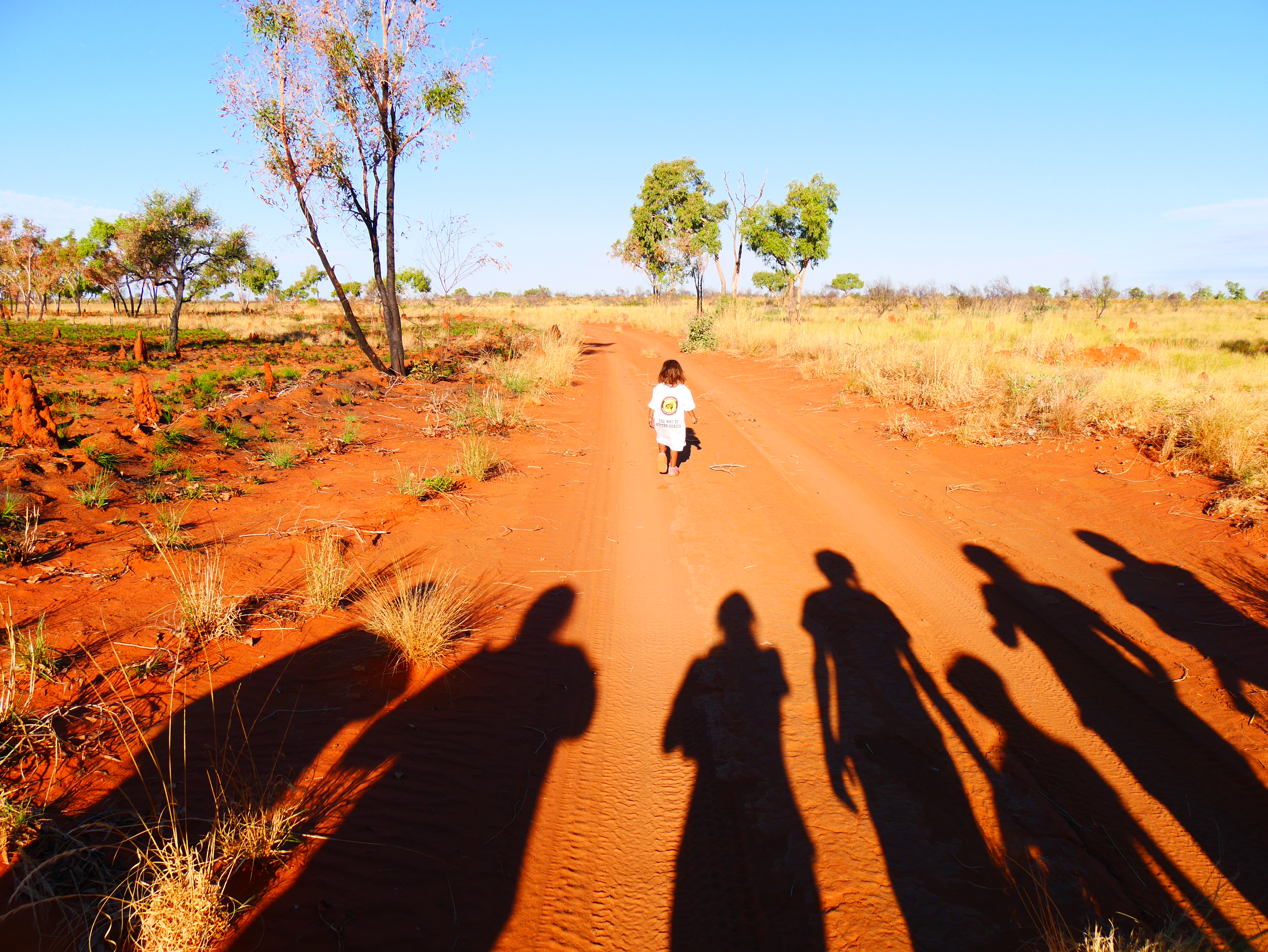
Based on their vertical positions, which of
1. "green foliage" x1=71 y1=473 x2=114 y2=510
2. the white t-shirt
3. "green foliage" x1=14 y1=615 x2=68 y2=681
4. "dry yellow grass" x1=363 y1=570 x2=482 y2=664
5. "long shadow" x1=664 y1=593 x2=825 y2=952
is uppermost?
the white t-shirt

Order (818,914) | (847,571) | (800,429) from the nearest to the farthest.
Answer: (818,914) < (847,571) < (800,429)

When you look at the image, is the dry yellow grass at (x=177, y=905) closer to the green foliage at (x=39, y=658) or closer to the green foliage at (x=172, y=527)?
the green foliage at (x=39, y=658)

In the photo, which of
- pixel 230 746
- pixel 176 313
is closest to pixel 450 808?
pixel 230 746

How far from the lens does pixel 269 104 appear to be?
11734 millimetres

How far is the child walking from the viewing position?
7691mm

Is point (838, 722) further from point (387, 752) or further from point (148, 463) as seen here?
point (148, 463)

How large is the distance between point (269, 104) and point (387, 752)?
1375 centimetres

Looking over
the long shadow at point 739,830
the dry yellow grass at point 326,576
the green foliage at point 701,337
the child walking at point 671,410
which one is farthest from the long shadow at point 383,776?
the green foliage at point 701,337

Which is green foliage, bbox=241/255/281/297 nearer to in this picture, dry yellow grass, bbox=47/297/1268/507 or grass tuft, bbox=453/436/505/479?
dry yellow grass, bbox=47/297/1268/507

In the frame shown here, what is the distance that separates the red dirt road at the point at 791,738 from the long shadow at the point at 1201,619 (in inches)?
0.9

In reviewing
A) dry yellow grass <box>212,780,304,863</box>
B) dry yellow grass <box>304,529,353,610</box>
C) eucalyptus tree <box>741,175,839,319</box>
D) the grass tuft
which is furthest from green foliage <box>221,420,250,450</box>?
eucalyptus tree <box>741,175,839,319</box>

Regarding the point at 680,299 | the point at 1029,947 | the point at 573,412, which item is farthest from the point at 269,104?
the point at 680,299

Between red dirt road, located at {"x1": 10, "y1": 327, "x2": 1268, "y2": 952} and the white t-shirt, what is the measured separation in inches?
73.4

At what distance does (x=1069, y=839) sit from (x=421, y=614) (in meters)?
3.48
